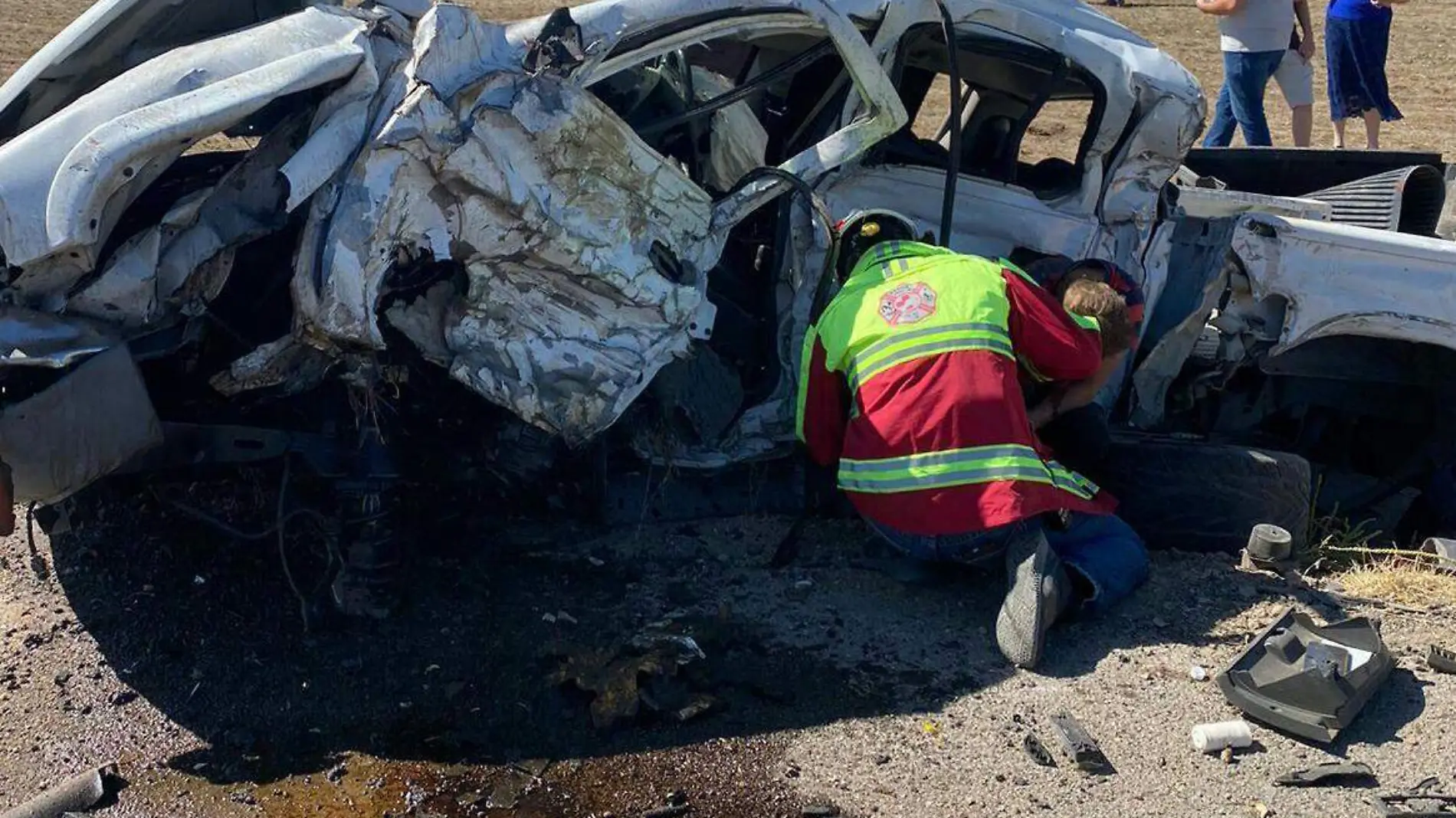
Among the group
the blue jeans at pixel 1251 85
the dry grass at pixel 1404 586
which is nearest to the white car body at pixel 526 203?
the dry grass at pixel 1404 586

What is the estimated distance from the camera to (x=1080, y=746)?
3484mm

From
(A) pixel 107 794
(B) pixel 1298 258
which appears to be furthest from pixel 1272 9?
(A) pixel 107 794

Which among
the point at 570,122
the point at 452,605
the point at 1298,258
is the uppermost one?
the point at 570,122

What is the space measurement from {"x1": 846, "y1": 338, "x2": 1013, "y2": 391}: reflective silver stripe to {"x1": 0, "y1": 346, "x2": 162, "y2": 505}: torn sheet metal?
72.3 inches

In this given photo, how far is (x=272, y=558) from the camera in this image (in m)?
4.24

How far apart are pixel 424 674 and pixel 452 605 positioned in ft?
1.08

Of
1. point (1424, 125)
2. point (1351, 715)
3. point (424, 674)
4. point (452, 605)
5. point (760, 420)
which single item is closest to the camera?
point (1351, 715)

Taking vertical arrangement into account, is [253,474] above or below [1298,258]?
below

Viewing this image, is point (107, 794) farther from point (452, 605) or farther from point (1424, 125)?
point (1424, 125)

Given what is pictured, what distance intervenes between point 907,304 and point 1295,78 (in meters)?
5.04

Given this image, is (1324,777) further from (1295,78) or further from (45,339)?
(1295,78)

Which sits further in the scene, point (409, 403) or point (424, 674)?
point (409, 403)

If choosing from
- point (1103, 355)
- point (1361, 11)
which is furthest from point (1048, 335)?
point (1361, 11)

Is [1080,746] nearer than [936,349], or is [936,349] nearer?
[1080,746]
